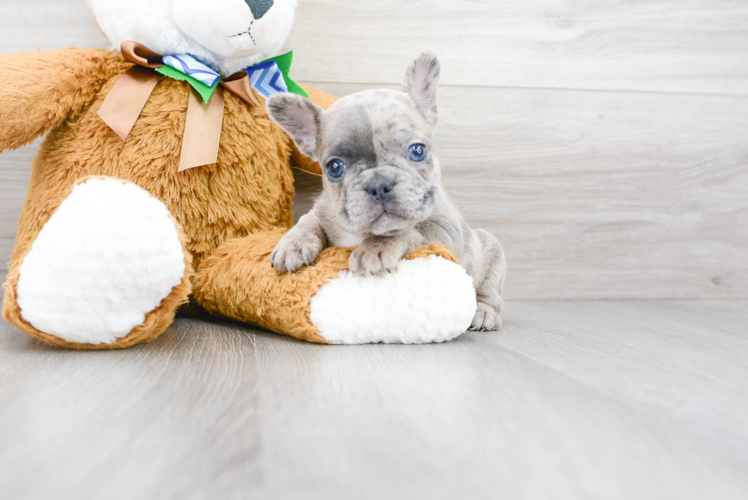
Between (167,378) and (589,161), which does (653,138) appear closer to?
(589,161)

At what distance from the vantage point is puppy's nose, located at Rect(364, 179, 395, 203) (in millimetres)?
1227

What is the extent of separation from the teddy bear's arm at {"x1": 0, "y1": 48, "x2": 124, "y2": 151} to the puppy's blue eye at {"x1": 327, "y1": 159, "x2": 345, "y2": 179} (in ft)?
2.21

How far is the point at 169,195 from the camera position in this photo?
57.9 inches

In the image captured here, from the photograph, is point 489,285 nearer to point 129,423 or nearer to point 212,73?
point 212,73

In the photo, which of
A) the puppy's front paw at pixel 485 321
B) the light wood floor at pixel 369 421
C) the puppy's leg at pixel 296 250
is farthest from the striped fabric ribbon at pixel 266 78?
the puppy's front paw at pixel 485 321

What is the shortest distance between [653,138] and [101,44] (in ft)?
6.70

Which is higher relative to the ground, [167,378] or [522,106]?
[522,106]

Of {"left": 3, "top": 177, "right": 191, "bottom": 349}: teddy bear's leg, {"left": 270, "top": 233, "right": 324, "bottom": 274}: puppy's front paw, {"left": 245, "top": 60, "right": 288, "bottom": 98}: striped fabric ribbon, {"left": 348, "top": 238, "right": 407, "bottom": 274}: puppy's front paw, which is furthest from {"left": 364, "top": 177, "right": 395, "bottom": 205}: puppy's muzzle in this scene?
{"left": 245, "top": 60, "right": 288, "bottom": 98}: striped fabric ribbon

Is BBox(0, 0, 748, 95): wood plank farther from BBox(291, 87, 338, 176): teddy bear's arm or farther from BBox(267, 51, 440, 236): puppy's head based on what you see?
BBox(267, 51, 440, 236): puppy's head

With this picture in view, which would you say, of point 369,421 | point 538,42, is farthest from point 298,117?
point 538,42

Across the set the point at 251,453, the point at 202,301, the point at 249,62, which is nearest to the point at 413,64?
the point at 249,62

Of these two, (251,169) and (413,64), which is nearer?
(413,64)

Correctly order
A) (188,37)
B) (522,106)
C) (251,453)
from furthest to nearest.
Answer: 1. (522,106)
2. (188,37)
3. (251,453)

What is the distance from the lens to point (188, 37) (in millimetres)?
1467
